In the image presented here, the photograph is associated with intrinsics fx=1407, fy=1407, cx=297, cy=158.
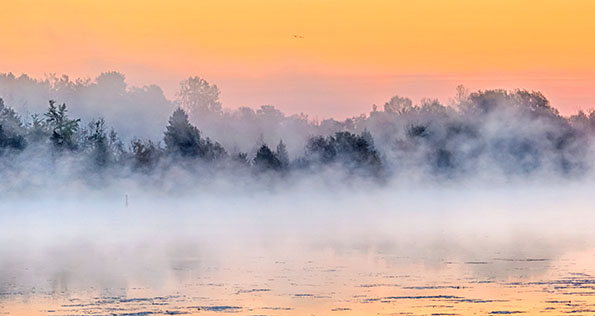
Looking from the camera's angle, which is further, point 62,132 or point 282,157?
point 282,157

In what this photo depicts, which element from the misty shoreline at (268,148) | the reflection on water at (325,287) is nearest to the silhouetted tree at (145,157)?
the misty shoreline at (268,148)

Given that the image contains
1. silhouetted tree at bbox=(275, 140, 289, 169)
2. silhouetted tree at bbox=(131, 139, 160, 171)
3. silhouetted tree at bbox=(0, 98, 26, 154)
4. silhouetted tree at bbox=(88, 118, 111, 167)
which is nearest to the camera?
silhouetted tree at bbox=(0, 98, 26, 154)

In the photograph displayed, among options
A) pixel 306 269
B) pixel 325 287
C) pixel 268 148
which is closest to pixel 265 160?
pixel 268 148

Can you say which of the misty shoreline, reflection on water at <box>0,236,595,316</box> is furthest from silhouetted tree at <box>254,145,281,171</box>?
reflection on water at <box>0,236,595,316</box>

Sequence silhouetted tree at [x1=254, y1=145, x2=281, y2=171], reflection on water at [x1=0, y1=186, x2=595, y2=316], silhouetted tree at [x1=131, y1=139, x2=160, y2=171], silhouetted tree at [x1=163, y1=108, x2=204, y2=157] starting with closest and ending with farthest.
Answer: reflection on water at [x1=0, y1=186, x2=595, y2=316] → silhouetted tree at [x1=163, y1=108, x2=204, y2=157] → silhouetted tree at [x1=131, y1=139, x2=160, y2=171] → silhouetted tree at [x1=254, y1=145, x2=281, y2=171]

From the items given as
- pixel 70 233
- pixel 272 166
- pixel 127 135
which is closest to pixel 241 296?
pixel 70 233

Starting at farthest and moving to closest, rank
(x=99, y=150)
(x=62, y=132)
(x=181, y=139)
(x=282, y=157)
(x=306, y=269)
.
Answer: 1. (x=282, y=157)
2. (x=181, y=139)
3. (x=99, y=150)
4. (x=62, y=132)
5. (x=306, y=269)

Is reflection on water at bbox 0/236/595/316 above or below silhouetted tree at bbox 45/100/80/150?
below

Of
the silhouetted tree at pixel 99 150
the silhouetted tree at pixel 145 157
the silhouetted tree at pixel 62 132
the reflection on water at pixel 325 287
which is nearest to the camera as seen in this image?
the reflection on water at pixel 325 287

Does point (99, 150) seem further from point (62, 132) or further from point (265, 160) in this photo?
point (265, 160)

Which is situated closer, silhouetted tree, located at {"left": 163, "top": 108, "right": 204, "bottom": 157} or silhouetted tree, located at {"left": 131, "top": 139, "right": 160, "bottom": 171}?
silhouetted tree, located at {"left": 163, "top": 108, "right": 204, "bottom": 157}

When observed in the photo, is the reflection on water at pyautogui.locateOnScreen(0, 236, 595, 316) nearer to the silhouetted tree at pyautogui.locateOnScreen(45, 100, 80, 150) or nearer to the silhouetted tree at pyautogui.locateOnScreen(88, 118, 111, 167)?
the silhouetted tree at pyautogui.locateOnScreen(45, 100, 80, 150)

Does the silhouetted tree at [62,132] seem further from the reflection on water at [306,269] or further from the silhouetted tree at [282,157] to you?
the reflection on water at [306,269]

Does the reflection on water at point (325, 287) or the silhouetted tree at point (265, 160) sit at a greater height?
the silhouetted tree at point (265, 160)
